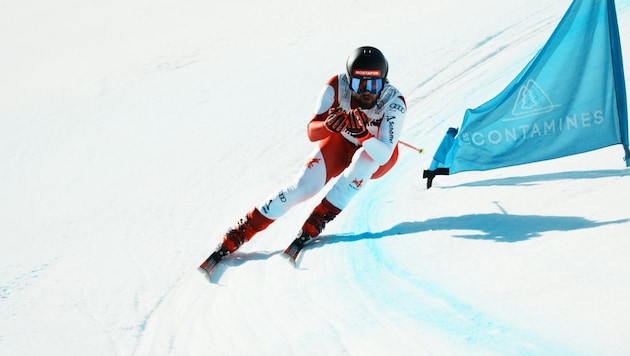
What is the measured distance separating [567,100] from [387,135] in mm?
1295

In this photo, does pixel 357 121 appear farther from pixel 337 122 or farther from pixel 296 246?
pixel 296 246

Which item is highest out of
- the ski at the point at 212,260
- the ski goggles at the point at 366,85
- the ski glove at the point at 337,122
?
the ski goggles at the point at 366,85

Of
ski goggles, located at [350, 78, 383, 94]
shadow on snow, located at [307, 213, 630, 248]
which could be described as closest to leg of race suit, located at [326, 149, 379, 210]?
shadow on snow, located at [307, 213, 630, 248]

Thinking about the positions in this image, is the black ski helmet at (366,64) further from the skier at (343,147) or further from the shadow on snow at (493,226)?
the shadow on snow at (493,226)

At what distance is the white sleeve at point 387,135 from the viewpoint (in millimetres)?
5078

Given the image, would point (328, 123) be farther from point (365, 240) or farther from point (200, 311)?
point (200, 311)

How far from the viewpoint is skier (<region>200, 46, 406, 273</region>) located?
5.12m

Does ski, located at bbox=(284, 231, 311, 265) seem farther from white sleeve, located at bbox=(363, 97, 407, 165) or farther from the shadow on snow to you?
white sleeve, located at bbox=(363, 97, 407, 165)

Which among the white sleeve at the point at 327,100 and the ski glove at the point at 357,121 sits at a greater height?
the white sleeve at the point at 327,100

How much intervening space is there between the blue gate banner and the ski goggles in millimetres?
723

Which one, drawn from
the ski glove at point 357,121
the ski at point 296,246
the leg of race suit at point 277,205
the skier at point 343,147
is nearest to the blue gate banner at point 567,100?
the skier at point 343,147

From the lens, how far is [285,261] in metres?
5.04

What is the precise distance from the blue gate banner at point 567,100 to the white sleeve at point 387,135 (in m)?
0.58

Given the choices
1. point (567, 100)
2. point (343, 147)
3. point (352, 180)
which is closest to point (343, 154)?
point (343, 147)
